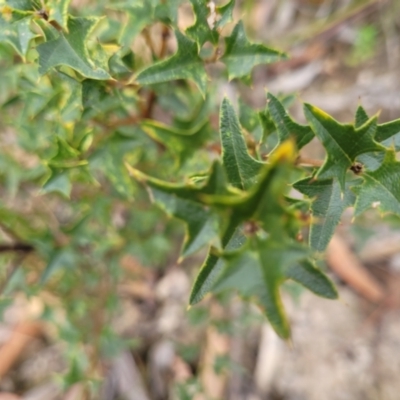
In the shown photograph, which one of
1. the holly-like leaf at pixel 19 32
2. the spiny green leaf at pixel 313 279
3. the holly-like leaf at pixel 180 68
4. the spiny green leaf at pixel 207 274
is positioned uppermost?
the holly-like leaf at pixel 19 32

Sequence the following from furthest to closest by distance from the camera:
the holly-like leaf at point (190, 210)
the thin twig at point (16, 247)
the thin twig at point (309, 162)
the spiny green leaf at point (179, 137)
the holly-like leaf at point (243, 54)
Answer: the thin twig at point (16, 247), the spiny green leaf at point (179, 137), the holly-like leaf at point (243, 54), the thin twig at point (309, 162), the holly-like leaf at point (190, 210)

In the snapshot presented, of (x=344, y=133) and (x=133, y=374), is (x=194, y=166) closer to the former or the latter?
(x=344, y=133)

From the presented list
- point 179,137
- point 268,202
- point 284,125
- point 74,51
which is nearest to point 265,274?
point 268,202

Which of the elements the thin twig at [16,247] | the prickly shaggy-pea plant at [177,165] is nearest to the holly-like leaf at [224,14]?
the prickly shaggy-pea plant at [177,165]

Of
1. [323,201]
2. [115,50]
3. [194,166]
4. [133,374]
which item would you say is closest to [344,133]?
[323,201]

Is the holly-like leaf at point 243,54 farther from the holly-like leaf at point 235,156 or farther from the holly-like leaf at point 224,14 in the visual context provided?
the holly-like leaf at point 235,156

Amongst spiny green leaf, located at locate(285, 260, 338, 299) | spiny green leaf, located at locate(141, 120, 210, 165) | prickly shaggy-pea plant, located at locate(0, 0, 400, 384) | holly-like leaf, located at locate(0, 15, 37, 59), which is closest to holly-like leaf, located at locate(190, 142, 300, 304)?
prickly shaggy-pea plant, located at locate(0, 0, 400, 384)

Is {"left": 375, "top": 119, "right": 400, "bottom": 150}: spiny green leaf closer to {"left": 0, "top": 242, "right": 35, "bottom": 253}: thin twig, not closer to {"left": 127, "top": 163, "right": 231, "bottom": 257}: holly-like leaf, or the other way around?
{"left": 127, "top": 163, "right": 231, "bottom": 257}: holly-like leaf

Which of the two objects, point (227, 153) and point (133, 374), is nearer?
point (227, 153)
